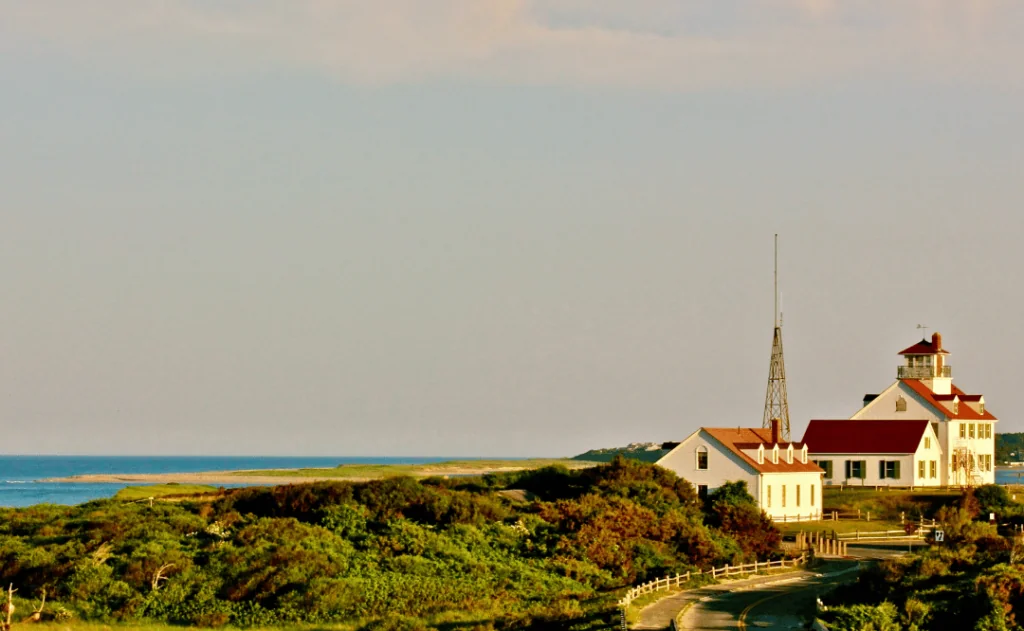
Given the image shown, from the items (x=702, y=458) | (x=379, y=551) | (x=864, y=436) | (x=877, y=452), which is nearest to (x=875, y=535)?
(x=702, y=458)

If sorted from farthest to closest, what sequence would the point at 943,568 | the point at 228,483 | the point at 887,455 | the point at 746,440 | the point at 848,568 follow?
the point at 228,483, the point at 887,455, the point at 746,440, the point at 848,568, the point at 943,568

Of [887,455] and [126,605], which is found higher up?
[887,455]

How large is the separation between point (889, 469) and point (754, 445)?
15421 mm

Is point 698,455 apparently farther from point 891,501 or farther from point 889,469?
point 889,469

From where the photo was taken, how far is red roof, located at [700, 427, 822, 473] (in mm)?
77500

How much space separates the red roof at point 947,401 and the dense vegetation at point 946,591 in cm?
→ 3944

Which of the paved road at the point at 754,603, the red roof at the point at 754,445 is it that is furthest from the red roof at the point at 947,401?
the paved road at the point at 754,603

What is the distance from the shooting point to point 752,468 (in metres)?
76.6

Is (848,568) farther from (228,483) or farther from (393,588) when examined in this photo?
(228,483)

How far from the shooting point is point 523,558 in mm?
58594

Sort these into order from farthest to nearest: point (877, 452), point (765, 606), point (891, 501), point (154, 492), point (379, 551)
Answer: point (154, 492)
point (877, 452)
point (891, 501)
point (379, 551)
point (765, 606)

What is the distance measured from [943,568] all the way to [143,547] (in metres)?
29.5

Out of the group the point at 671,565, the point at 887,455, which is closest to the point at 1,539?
the point at 671,565

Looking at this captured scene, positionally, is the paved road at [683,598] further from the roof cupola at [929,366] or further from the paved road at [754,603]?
the roof cupola at [929,366]
